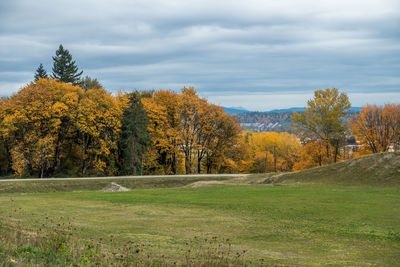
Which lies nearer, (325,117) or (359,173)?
(359,173)

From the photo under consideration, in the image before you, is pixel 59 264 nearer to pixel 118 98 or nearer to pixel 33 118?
pixel 33 118

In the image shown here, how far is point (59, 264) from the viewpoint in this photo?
11.3m

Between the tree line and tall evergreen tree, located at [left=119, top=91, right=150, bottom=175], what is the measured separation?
0.15 meters

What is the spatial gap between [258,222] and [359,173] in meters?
24.8

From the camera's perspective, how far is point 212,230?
61.7ft

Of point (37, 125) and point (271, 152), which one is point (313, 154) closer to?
point (271, 152)

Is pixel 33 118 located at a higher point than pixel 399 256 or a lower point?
higher

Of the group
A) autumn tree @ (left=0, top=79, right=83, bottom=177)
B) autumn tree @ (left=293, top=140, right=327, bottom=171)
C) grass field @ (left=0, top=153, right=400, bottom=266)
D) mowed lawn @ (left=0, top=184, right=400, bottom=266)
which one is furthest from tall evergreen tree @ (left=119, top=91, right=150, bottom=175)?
mowed lawn @ (left=0, top=184, right=400, bottom=266)

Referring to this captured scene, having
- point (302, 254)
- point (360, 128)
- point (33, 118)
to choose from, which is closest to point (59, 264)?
point (302, 254)

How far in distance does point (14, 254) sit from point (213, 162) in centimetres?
6458

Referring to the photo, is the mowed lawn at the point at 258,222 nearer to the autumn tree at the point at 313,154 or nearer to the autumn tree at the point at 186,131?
the autumn tree at the point at 186,131

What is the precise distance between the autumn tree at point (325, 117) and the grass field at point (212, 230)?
42.5m

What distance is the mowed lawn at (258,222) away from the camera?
14.8 m

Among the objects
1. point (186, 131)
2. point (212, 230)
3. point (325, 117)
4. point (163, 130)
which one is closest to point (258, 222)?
point (212, 230)
